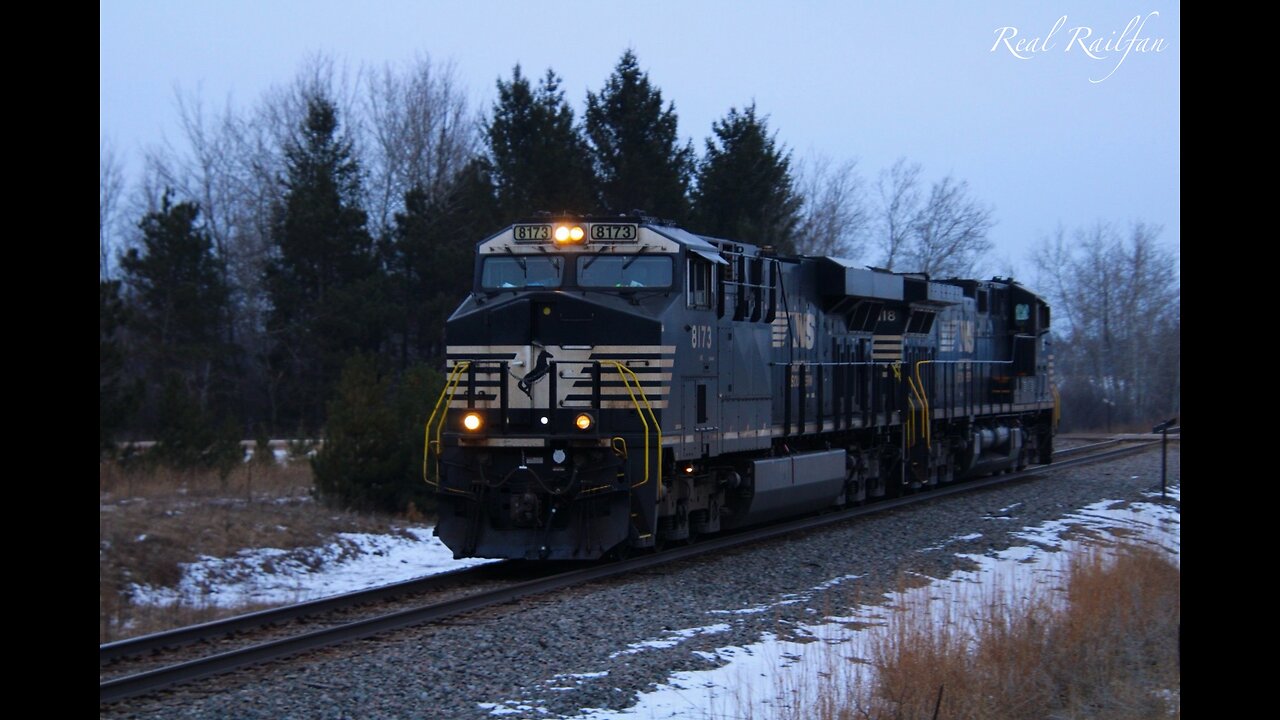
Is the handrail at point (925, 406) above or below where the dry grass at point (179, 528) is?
above

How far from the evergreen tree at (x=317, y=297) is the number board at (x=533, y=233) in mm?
21756

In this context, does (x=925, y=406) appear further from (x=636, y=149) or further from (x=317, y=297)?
(x=317, y=297)

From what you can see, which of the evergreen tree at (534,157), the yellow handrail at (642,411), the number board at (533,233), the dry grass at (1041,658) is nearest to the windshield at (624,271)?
the number board at (533,233)

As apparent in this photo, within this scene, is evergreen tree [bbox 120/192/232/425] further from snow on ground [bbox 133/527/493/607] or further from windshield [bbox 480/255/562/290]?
windshield [bbox 480/255/562/290]

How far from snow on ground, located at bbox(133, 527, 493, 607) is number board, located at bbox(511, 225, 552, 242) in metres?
3.67

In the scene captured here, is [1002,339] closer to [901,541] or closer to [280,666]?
[901,541]

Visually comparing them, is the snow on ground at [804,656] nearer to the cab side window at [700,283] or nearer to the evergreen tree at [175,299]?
the cab side window at [700,283]

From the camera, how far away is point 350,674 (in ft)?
24.1

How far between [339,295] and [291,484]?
13.9 metres

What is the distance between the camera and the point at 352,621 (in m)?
9.26

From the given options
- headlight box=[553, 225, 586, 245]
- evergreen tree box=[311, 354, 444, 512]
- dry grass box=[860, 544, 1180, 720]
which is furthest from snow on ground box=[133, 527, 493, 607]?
dry grass box=[860, 544, 1180, 720]

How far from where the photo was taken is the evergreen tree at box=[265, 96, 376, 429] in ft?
111

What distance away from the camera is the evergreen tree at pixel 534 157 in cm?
3147

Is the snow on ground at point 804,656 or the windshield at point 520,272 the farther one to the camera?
the windshield at point 520,272
